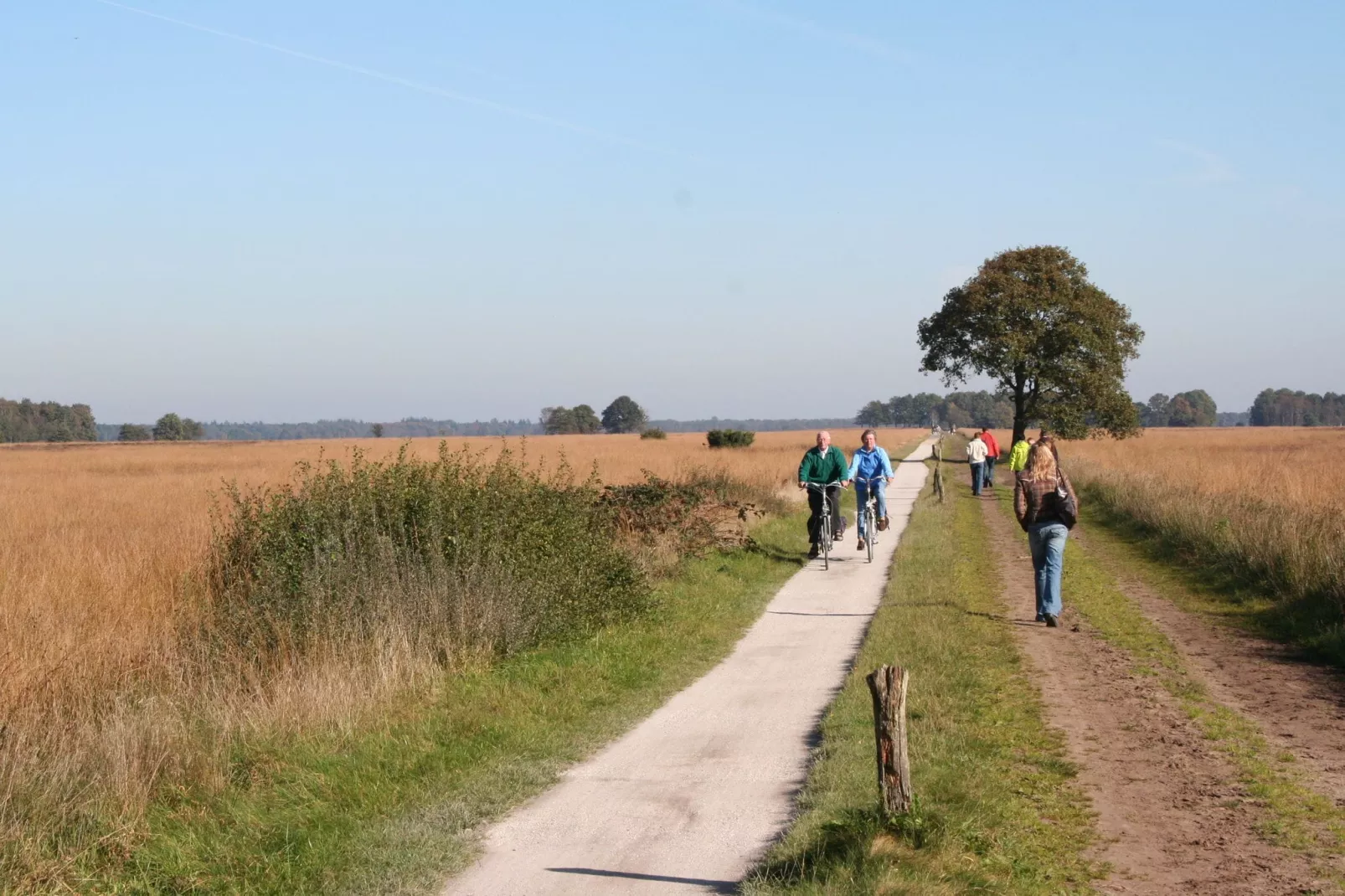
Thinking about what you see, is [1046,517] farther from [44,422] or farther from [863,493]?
A: [44,422]

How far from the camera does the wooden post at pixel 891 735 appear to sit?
5.20 metres

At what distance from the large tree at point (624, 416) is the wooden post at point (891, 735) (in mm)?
146739

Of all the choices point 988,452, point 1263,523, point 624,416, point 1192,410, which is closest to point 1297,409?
point 1192,410

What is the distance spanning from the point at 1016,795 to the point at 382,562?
600cm

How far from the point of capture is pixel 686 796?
6.34 meters

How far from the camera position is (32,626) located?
366 inches

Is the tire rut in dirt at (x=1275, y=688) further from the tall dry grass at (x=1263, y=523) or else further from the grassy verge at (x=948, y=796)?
the grassy verge at (x=948, y=796)

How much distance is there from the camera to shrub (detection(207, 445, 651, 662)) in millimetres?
9828

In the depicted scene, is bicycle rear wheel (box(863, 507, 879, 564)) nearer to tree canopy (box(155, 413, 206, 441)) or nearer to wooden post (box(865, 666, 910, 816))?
wooden post (box(865, 666, 910, 816))

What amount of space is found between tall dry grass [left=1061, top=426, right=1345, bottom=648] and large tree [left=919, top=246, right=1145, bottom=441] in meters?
17.0

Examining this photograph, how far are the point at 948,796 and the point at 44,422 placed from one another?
13436 cm

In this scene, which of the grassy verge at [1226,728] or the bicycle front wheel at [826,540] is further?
the bicycle front wheel at [826,540]

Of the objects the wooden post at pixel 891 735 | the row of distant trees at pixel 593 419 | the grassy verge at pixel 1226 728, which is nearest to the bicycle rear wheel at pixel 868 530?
the grassy verge at pixel 1226 728

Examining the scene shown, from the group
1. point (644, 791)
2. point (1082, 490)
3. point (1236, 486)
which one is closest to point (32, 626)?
point (644, 791)
